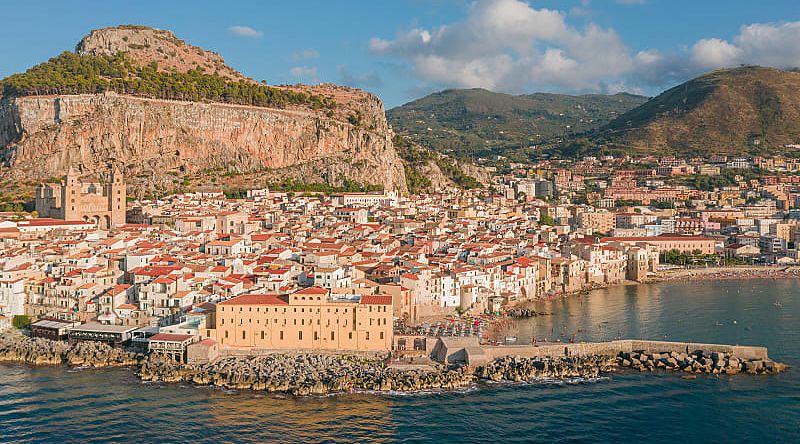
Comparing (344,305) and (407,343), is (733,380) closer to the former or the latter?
(407,343)

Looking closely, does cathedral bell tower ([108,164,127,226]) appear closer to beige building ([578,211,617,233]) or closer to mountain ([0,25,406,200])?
mountain ([0,25,406,200])

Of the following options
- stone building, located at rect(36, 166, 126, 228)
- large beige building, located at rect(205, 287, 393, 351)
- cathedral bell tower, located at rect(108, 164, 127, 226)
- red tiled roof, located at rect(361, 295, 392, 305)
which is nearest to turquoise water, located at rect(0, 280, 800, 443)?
large beige building, located at rect(205, 287, 393, 351)

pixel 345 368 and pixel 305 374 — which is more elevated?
pixel 345 368

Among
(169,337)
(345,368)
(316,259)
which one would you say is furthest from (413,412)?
(316,259)

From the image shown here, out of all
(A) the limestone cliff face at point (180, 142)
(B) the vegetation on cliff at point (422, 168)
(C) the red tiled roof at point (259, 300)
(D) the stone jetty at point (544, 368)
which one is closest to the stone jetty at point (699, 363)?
(D) the stone jetty at point (544, 368)

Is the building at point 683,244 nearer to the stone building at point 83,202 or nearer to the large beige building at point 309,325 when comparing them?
the large beige building at point 309,325

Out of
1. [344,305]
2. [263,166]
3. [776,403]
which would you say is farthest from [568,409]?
[263,166]

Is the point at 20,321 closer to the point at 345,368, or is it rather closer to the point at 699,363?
the point at 345,368
